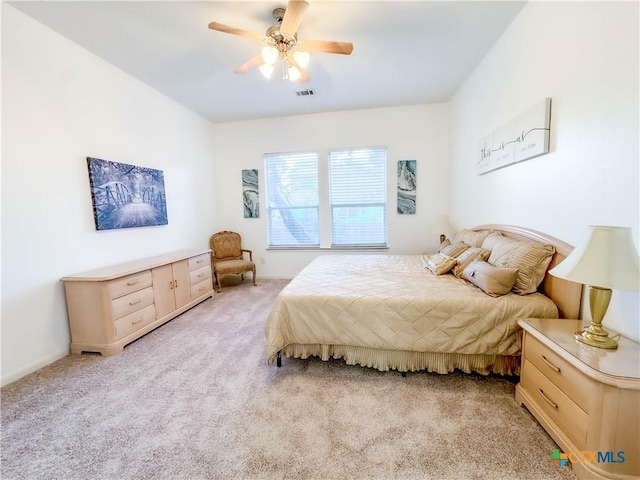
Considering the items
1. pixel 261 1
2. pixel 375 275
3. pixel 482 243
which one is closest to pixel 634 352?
pixel 482 243

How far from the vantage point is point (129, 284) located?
2539 millimetres

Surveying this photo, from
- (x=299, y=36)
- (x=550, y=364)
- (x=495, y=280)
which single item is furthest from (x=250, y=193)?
(x=550, y=364)

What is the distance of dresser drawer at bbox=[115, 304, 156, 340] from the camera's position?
2434 millimetres

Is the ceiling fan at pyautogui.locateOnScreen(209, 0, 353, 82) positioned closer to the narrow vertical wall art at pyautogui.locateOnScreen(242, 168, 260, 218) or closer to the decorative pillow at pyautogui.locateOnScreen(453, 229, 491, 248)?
the decorative pillow at pyautogui.locateOnScreen(453, 229, 491, 248)

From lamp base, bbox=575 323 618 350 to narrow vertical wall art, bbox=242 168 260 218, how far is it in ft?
14.2

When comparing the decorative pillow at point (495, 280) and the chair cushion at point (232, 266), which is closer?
the decorative pillow at point (495, 280)

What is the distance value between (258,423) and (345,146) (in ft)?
12.9

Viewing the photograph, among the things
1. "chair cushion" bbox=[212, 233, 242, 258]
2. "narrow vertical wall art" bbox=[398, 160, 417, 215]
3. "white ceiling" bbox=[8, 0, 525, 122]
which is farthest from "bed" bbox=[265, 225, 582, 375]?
"chair cushion" bbox=[212, 233, 242, 258]

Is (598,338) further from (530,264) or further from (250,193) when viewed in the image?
(250,193)

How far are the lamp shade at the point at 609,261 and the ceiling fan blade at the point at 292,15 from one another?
2.04 metres

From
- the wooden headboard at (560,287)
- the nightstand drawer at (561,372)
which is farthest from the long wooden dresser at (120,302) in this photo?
the wooden headboard at (560,287)

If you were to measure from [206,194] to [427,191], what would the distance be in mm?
3707

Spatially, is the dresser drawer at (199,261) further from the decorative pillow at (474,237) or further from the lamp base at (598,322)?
the lamp base at (598,322)

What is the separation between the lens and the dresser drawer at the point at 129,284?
238 centimetres
